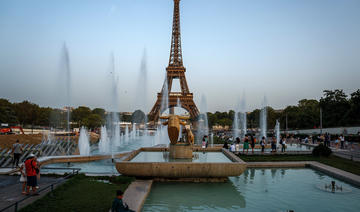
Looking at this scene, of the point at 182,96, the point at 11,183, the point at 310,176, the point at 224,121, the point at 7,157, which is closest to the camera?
the point at 11,183

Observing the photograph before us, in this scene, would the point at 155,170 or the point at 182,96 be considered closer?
the point at 155,170

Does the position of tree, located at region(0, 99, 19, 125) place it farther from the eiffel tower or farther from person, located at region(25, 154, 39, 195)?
person, located at region(25, 154, 39, 195)

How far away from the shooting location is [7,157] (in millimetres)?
14812

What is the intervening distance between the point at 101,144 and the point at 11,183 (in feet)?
51.9

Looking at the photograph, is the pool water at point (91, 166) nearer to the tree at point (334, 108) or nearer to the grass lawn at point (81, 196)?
the grass lawn at point (81, 196)

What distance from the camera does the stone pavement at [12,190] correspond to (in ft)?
23.2

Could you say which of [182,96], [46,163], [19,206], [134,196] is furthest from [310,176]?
[182,96]

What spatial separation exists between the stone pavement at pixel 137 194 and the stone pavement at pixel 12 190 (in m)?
2.29

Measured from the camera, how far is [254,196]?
8734mm

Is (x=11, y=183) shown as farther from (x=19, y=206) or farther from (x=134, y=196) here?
(x=134, y=196)

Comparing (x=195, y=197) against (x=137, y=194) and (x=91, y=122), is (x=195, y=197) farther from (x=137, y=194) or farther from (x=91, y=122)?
(x=91, y=122)

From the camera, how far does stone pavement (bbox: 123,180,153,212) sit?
7094mm

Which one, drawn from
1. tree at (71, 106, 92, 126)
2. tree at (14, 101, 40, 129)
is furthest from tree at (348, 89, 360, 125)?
tree at (71, 106, 92, 126)

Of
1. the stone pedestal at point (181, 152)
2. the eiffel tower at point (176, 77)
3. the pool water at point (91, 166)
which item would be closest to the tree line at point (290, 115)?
the eiffel tower at point (176, 77)
